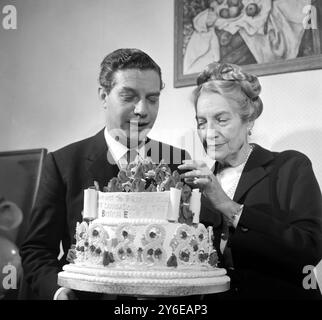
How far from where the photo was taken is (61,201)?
263 cm

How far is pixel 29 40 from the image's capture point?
3.19 meters

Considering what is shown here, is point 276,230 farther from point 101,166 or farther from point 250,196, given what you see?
point 101,166

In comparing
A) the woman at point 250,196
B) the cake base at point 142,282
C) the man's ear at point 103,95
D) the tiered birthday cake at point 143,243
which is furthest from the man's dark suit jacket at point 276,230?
the man's ear at point 103,95

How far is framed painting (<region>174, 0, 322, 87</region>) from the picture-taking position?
2525mm

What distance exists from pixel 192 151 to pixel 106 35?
0.98 metres

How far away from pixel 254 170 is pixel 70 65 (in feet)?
4.66

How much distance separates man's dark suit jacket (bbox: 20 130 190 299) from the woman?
0.32 meters

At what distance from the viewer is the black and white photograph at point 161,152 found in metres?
1.98

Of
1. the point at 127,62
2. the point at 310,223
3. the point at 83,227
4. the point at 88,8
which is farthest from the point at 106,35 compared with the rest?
the point at 310,223

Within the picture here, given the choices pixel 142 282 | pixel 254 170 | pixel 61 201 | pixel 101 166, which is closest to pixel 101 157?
pixel 101 166

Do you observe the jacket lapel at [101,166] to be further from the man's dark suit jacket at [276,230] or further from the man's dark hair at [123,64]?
the man's dark suit jacket at [276,230]

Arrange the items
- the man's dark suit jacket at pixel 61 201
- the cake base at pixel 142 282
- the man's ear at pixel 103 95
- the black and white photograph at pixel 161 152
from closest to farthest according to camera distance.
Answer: the cake base at pixel 142 282
the black and white photograph at pixel 161 152
the man's dark suit jacket at pixel 61 201
the man's ear at pixel 103 95
